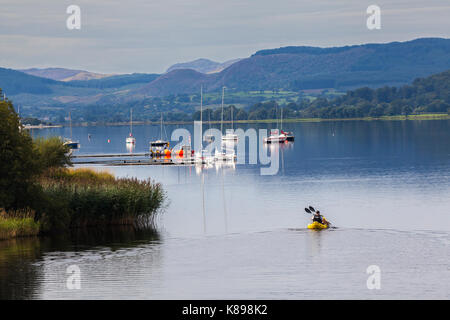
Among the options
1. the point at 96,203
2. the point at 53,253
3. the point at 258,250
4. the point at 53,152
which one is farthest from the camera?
the point at 53,152

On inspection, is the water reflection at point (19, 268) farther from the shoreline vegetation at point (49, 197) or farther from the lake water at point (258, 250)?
the shoreline vegetation at point (49, 197)

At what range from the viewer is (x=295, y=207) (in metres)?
70.2

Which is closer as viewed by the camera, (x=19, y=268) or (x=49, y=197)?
(x=19, y=268)

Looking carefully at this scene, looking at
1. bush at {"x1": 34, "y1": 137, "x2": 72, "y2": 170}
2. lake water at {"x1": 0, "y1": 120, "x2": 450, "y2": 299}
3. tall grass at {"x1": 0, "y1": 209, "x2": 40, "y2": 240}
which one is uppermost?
bush at {"x1": 34, "y1": 137, "x2": 72, "y2": 170}

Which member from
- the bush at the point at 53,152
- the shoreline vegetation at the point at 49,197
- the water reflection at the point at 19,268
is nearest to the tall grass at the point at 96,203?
the shoreline vegetation at the point at 49,197

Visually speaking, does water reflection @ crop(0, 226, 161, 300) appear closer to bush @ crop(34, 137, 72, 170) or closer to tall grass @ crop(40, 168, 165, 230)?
tall grass @ crop(40, 168, 165, 230)

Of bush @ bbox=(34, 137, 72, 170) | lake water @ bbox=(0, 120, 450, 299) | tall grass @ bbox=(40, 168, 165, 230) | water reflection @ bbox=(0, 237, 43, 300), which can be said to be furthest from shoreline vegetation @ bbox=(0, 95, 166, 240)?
bush @ bbox=(34, 137, 72, 170)

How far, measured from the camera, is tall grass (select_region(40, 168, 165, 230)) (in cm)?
5236

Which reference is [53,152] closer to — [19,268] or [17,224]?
[17,224]

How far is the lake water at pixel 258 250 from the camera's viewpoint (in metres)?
38.1

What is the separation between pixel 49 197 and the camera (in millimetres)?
52156

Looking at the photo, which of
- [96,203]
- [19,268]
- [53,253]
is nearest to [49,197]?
[96,203]

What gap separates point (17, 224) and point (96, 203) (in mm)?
6464

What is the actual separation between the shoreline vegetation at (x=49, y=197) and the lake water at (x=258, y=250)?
1389mm
